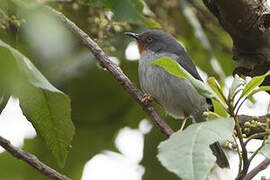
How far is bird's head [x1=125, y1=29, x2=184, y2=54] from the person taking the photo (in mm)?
5734

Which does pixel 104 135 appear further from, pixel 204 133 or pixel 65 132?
pixel 204 133

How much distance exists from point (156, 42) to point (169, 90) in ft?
3.52

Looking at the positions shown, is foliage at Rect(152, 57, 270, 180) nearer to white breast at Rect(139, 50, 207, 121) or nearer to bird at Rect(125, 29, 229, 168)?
bird at Rect(125, 29, 229, 168)

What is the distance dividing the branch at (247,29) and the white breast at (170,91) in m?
1.36

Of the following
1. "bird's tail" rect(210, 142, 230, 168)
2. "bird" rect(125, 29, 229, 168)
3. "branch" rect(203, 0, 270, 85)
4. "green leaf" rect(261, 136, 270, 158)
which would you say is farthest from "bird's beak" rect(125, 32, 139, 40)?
"green leaf" rect(261, 136, 270, 158)

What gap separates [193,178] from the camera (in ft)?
6.60

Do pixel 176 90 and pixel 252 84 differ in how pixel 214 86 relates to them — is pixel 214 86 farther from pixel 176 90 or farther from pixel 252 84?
pixel 176 90

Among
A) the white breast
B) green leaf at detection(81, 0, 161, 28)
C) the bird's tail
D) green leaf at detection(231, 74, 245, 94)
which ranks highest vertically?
green leaf at detection(81, 0, 161, 28)

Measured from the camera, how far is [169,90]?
499 centimetres

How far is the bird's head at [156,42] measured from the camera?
573cm

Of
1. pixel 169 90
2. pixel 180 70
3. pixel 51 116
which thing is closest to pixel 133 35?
pixel 169 90

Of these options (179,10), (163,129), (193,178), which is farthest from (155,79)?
(193,178)

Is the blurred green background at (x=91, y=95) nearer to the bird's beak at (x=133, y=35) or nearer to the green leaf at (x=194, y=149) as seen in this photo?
the bird's beak at (x=133, y=35)

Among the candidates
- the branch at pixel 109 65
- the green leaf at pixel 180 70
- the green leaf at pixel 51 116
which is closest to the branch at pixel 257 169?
the green leaf at pixel 180 70
